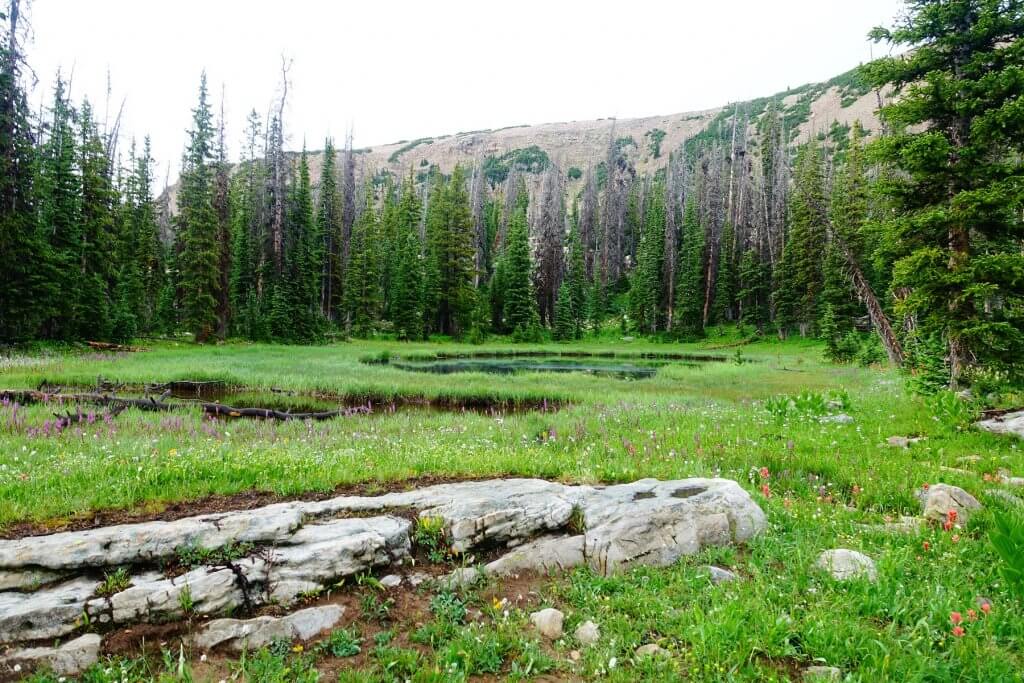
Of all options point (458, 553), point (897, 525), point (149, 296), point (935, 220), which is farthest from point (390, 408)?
point (149, 296)

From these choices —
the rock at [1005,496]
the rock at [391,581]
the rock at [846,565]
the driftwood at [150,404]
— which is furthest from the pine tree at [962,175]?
the driftwood at [150,404]

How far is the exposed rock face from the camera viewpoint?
156 inches

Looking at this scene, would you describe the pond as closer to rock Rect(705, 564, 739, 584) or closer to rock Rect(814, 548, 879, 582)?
rock Rect(814, 548, 879, 582)

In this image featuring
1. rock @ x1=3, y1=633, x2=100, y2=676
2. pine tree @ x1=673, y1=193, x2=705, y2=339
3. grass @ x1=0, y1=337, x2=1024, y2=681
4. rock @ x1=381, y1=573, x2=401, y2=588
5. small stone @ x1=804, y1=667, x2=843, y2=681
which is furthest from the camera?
pine tree @ x1=673, y1=193, x2=705, y2=339

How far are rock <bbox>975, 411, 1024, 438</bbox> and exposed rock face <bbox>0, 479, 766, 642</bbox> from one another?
25.0 feet

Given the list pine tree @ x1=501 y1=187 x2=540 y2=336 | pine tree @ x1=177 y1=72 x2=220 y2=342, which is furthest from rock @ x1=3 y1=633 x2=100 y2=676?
pine tree @ x1=501 y1=187 x2=540 y2=336

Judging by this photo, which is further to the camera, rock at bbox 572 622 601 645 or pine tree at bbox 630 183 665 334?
pine tree at bbox 630 183 665 334

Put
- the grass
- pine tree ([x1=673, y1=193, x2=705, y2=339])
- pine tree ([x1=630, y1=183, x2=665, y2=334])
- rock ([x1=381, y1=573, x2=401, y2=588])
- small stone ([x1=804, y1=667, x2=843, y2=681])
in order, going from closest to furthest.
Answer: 1. small stone ([x1=804, y1=667, x2=843, y2=681])
2. the grass
3. rock ([x1=381, y1=573, x2=401, y2=588])
4. pine tree ([x1=673, y1=193, x2=705, y2=339])
5. pine tree ([x1=630, y1=183, x2=665, y2=334])

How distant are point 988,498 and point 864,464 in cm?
229

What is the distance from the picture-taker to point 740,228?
73.6m

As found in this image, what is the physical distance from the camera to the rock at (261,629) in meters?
3.83

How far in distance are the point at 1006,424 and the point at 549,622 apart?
11011 millimetres

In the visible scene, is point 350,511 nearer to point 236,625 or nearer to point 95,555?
point 236,625

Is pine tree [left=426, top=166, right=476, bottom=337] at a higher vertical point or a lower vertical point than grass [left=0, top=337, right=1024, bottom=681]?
higher
